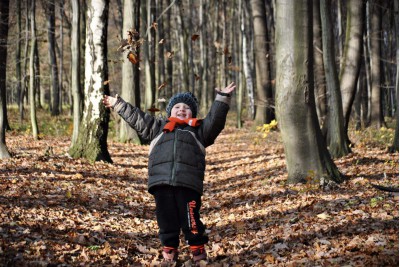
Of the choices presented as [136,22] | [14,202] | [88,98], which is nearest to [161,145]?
[14,202]

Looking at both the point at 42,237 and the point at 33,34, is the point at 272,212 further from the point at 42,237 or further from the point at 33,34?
the point at 33,34

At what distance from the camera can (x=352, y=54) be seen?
12531 mm

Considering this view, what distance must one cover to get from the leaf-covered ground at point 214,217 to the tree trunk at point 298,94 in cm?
42

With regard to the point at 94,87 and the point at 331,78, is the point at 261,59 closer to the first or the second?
the point at 331,78

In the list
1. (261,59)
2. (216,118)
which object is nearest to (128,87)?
(261,59)

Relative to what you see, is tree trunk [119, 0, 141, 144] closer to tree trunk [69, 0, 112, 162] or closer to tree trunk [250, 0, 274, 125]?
tree trunk [69, 0, 112, 162]

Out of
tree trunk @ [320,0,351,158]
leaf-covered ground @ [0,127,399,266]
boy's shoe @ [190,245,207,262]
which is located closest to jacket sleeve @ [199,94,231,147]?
boy's shoe @ [190,245,207,262]

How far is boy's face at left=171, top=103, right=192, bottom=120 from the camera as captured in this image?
193 inches

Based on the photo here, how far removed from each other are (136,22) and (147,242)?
459 inches

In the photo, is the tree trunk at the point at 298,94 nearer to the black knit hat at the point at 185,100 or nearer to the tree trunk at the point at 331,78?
the tree trunk at the point at 331,78

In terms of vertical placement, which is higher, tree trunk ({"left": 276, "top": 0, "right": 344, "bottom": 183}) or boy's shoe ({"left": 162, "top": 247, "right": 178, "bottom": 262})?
tree trunk ({"left": 276, "top": 0, "right": 344, "bottom": 183})

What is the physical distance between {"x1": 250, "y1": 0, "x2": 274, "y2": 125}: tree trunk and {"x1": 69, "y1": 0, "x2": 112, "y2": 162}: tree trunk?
423 inches

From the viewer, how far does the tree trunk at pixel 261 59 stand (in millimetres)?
20547

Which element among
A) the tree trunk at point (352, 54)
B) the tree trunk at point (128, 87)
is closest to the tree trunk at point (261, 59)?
the tree trunk at point (128, 87)
